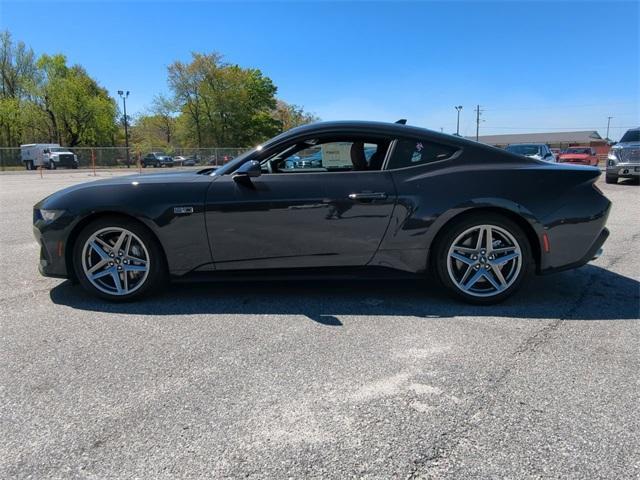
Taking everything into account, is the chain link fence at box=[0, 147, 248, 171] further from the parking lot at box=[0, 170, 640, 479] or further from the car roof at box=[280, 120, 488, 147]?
the parking lot at box=[0, 170, 640, 479]

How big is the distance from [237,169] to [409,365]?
202cm

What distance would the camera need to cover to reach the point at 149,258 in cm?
375

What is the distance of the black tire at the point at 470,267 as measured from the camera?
3.68 metres

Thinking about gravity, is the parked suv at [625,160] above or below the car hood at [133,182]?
above

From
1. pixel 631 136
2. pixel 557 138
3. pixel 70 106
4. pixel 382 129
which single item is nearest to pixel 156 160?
pixel 70 106

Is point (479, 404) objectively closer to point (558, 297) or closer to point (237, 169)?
point (558, 297)

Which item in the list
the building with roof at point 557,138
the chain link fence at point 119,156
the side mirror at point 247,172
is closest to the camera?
the side mirror at point 247,172

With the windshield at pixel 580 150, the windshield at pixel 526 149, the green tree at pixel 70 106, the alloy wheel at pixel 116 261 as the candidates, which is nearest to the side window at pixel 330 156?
the alloy wheel at pixel 116 261

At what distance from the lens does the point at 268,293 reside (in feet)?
13.4

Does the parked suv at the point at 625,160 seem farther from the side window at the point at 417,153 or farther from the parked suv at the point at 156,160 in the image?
the parked suv at the point at 156,160

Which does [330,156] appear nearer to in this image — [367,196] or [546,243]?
[367,196]

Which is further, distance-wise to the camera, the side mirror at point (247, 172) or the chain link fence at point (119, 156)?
the chain link fence at point (119, 156)

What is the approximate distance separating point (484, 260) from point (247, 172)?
2.00m

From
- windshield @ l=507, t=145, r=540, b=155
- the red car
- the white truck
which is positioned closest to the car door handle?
windshield @ l=507, t=145, r=540, b=155
